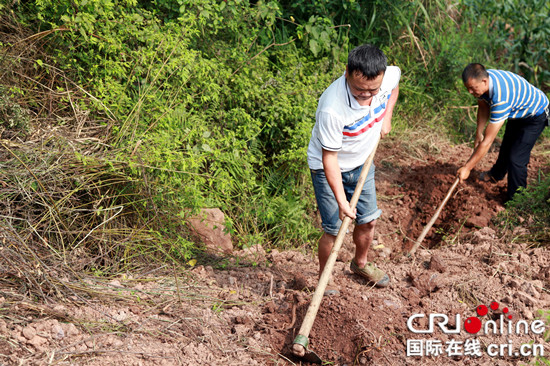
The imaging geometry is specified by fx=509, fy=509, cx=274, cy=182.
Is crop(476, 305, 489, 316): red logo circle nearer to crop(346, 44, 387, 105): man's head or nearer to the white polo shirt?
the white polo shirt

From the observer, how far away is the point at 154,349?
9.55 feet

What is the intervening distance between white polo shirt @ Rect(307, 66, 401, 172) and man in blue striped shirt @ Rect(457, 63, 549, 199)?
5.05 ft

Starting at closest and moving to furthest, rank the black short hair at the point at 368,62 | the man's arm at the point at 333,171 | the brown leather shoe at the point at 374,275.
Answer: the black short hair at the point at 368,62, the man's arm at the point at 333,171, the brown leather shoe at the point at 374,275

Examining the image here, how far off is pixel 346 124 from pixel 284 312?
1.35 meters

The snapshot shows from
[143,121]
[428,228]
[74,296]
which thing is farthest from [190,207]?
[428,228]

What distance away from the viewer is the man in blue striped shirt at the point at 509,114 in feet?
15.3

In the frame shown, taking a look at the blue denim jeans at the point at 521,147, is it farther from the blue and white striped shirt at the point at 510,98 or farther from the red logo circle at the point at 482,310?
the red logo circle at the point at 482,310

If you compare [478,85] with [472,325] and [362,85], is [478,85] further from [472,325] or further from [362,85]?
[472,325]

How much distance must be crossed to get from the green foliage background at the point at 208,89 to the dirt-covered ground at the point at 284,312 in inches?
17.9

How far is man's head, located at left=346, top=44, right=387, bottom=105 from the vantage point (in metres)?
2.84

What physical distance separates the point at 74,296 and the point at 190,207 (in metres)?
1.19

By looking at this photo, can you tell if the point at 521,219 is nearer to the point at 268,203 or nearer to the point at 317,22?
the point at 268,203

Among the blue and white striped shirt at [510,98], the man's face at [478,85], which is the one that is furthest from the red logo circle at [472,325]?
the man's face at [478,85]

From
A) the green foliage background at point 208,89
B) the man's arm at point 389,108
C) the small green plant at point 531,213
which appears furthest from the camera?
the small green plant at point 531,213
